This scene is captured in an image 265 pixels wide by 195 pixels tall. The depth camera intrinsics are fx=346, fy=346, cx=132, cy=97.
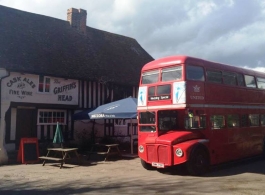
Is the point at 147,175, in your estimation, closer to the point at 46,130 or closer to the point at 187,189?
the point at 187,189

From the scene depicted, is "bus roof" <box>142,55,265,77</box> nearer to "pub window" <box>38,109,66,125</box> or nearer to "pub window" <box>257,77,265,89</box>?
"pub window" <box>257,77,265,89</box>

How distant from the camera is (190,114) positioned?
11.3 metres

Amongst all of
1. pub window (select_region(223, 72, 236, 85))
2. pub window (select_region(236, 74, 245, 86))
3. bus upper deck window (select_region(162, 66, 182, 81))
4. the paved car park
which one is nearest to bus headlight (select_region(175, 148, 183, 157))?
the paved car park

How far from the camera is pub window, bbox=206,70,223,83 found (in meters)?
11.9

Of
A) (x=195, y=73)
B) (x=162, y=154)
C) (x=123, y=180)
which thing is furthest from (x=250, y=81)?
(x=123, y=180)

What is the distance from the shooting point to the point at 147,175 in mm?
11102

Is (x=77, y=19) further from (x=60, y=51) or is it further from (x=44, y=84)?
(x=44, y=84)

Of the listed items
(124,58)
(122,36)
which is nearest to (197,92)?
(124,58)

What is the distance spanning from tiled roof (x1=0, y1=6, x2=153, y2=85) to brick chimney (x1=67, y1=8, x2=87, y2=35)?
484 millimetres

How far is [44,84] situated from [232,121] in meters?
9.87

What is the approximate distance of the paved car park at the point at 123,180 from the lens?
8609 mm

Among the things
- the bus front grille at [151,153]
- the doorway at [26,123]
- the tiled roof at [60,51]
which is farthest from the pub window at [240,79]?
the doorway at [26,123]

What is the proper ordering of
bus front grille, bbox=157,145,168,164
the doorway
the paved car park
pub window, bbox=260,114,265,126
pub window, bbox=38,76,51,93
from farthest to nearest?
pub window, bbox=38,76,51,93
the doorway
pub window, bbox=260,114,265,126
bus front grille, bbox=157,145,168,164
the paved car park

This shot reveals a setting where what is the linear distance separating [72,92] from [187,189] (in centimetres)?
1187
